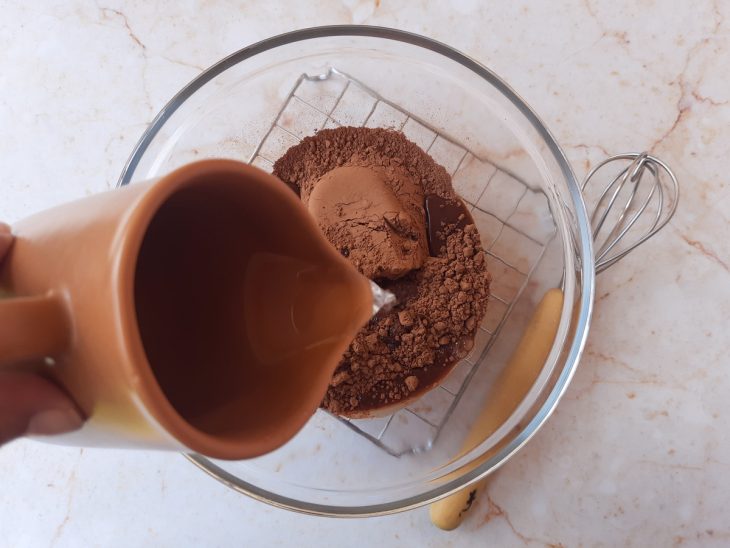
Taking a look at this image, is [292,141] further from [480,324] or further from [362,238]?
[480,324]

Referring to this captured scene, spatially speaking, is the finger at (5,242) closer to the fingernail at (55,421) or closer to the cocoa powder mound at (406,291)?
the fingernail at (55,421)

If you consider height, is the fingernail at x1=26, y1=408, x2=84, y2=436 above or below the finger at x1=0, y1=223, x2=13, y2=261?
below

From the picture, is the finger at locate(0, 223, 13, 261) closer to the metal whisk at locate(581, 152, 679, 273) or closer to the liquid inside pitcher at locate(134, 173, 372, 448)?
the liquid inside pitcher at locate(134, 173, 372, 448)

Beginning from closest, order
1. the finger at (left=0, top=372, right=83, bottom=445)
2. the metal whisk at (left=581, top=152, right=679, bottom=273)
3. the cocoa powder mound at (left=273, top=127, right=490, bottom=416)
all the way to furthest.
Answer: the finger at (left=0, top=372, right=83, bottom=445)
the cocoa powder mound at (left=273, top=127, right=490, bottom=416)
the metal whisk at (left=581, top=152, right=679, bottom=273)

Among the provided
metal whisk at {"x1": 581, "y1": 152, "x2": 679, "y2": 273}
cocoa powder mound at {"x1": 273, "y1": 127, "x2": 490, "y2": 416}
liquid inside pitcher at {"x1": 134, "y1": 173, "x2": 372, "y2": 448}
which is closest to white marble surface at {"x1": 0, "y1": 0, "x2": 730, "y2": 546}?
metal whisk at {"x1": 581, "y1": 152, "x2": 679, "y2": 273}

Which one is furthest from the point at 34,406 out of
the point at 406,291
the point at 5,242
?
the point at 406,291

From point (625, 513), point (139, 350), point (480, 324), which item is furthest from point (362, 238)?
point (625, 513)

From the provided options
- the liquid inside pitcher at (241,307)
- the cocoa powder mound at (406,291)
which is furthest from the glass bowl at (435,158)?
the liquid inside pitcher at (241,307)
